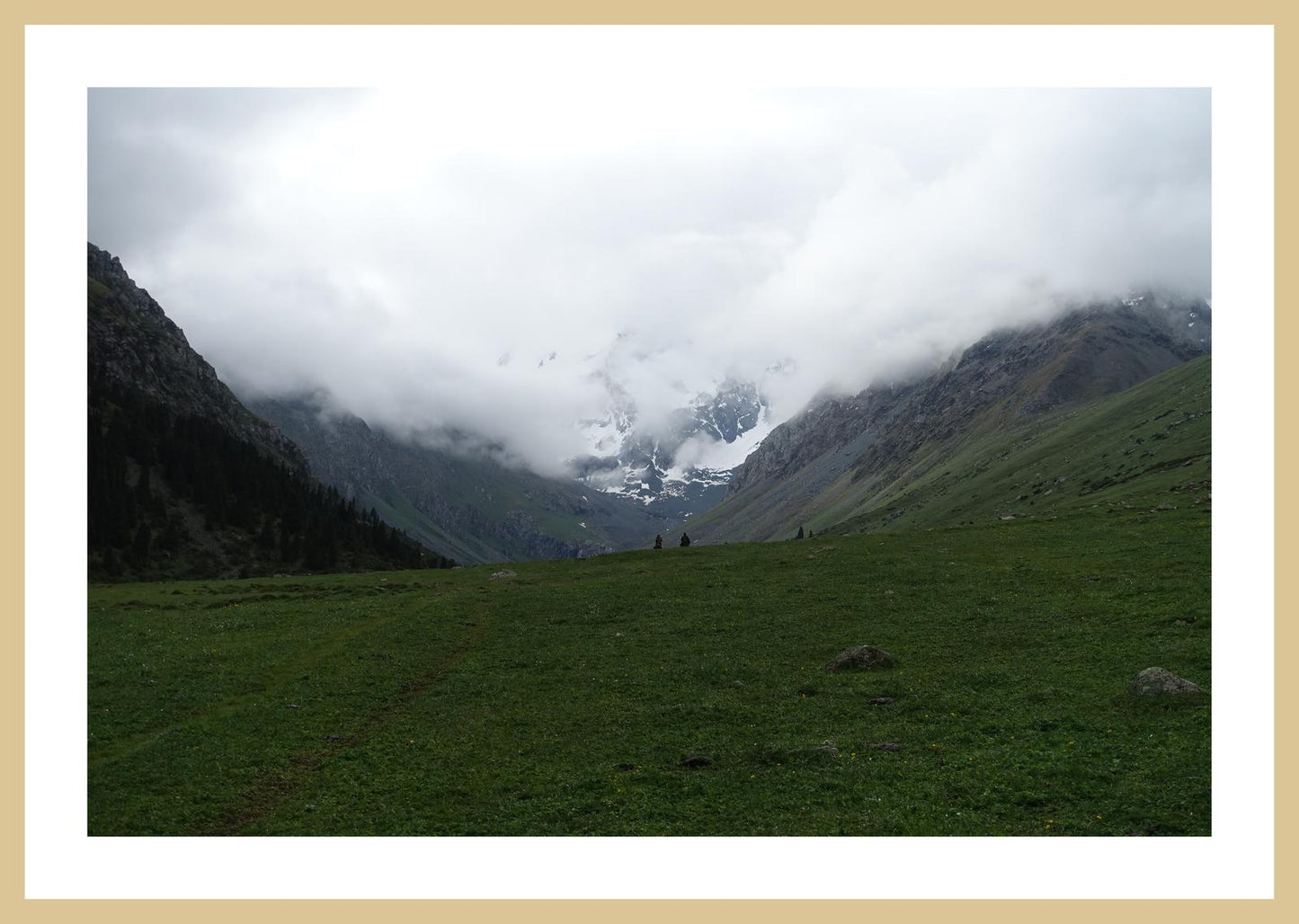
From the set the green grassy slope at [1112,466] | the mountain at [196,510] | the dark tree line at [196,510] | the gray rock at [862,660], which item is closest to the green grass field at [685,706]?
the gray rock at [862,660]

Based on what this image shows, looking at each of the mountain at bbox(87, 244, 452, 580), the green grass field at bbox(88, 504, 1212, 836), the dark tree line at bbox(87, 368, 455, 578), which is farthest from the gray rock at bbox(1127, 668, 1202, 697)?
the mountain at bbox(87, 244, 452, 580)

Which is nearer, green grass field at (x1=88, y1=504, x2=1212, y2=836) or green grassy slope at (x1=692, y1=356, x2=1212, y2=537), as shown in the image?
green grass field at (x1=88, y1=504, x2=1212, y2=836)

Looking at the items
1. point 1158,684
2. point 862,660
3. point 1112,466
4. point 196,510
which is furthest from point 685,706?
point 196,510

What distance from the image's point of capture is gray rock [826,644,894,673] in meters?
38.5

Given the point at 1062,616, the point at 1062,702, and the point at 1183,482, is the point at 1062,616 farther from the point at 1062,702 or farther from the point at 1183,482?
the point at 1183,482

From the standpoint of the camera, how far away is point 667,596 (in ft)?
197

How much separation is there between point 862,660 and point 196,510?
413 feet

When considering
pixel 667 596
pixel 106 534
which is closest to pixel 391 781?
pixel 667 596

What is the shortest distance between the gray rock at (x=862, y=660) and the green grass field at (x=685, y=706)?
63 centimetres

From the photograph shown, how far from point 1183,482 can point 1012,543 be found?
109ft

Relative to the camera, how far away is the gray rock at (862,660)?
126 feet

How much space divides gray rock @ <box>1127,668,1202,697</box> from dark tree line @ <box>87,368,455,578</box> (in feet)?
381

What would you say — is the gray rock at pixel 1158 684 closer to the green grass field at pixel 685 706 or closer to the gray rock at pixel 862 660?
the green grass field at pixel 685 706

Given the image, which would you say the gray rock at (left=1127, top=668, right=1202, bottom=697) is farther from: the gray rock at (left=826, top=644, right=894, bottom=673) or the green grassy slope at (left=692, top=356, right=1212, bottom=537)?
the green grassy slope at (left=692, top=356, right=1212, bottom=537)
